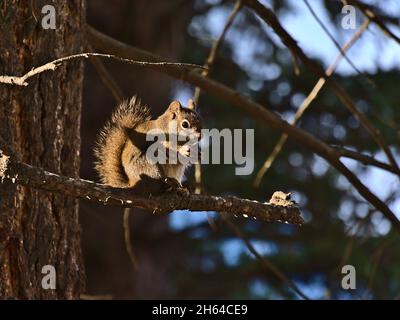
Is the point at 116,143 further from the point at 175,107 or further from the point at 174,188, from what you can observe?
the point at 174,188

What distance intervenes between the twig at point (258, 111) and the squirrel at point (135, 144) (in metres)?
0.10

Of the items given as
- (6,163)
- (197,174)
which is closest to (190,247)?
(197,174)

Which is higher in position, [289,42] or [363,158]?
[289,42]

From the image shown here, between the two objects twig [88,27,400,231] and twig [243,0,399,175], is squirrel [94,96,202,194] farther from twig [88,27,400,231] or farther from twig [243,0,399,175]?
twig [243,0,399,175]

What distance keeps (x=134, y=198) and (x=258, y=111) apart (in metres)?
0.81

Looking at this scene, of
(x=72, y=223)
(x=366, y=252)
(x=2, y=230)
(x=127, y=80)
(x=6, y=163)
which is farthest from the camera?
(x=366, y=252)

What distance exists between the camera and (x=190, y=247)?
21.4ft

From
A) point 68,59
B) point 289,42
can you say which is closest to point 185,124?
point 289,42

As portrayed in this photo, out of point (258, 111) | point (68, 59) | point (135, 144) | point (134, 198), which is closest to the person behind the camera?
point (68, 59)

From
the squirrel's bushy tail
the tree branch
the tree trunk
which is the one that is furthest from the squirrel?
the tree branch

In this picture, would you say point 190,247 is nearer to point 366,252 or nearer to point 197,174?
point 366,252

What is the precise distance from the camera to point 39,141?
2027mm

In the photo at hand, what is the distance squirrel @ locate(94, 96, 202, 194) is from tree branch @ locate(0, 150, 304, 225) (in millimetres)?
325
